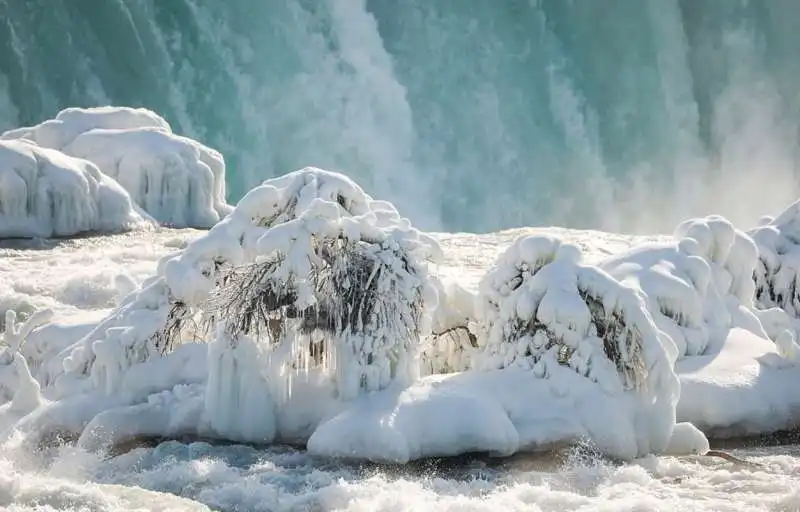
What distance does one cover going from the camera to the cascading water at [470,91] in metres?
61.8

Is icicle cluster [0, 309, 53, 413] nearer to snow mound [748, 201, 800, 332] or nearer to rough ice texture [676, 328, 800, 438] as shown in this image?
rough ice texture [676, 328, 800, 438]

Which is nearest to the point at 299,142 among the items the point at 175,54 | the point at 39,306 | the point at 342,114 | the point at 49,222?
the point at 342,114

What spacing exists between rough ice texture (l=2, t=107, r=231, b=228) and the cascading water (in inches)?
1037

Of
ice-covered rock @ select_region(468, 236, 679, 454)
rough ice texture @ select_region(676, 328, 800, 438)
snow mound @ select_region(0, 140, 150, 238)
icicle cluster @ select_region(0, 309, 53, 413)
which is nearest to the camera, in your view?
ice-covered rock @ select_region(468, 236, 679, 454)

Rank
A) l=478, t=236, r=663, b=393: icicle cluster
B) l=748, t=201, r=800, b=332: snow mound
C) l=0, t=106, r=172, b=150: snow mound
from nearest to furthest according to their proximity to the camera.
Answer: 1. l=478, t=236, r=663, b=393: icicle cluster
2. l=748, t=201, r=800, b=332: snow mound
3. l=0, t=106, r=172, b=150: snow mound

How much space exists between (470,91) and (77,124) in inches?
1358

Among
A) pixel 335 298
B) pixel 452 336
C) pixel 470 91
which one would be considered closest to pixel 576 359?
pixel 452 336

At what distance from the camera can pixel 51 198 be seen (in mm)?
28641

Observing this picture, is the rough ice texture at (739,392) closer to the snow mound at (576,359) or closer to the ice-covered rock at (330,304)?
the snow mound at (576,359)

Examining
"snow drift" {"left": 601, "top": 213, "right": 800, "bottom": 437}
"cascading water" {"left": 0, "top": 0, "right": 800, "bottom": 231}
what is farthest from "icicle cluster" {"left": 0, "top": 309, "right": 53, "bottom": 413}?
"cascading water" {"left": 0, "top": 0, "right": 800, "bottom": 231}

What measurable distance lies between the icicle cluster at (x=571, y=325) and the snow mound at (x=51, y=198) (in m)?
17.0

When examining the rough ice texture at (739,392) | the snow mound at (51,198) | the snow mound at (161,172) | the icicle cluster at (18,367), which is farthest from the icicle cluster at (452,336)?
the snow mound at (161,172)

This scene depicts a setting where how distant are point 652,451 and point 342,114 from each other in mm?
52373

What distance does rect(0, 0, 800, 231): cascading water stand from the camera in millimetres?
61750
